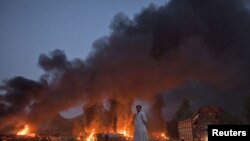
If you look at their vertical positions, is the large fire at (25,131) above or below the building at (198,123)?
below

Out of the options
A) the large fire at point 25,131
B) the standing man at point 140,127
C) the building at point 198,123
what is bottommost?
the large fire at point 25,131

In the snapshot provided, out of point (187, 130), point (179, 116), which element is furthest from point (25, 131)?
point (179, 116)

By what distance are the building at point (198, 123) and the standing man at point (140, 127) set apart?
21.7 meters

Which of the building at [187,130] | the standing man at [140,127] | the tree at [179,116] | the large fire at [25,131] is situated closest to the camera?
the standing man at [140,127]

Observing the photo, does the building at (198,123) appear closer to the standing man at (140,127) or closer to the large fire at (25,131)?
the standing man at (140,127)

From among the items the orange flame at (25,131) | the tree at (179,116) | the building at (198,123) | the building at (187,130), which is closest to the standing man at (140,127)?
the building at (198,123)

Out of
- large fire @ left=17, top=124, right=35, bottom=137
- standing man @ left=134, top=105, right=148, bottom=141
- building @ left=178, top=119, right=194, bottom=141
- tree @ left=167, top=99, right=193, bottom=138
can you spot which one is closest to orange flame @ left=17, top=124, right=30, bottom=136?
large fire @ left=17, top=124, right=35, bottom=137

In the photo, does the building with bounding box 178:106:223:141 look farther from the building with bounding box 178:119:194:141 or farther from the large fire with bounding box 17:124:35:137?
the large fire with bounding box 17:124:35:137

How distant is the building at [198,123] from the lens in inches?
1535

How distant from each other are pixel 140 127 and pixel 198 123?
102 ft

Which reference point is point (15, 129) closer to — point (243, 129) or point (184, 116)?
point (184, 116)

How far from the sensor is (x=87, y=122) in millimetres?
81062

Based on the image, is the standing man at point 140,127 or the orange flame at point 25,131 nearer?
the standing man at point 140,127

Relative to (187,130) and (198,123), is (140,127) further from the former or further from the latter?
(187,130)
